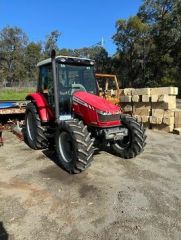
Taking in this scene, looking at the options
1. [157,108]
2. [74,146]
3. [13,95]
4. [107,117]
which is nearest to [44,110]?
[107,117]

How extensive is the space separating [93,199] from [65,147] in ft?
6.23

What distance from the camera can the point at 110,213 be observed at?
4840 millimetres

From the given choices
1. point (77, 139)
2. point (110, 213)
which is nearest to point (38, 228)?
point (110, 213)

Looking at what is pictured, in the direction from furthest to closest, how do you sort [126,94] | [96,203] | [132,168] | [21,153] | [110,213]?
[126,94] → [21,153] → [132,168] → [96,203] → [110,213]

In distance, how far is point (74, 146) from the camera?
6312 millimetres

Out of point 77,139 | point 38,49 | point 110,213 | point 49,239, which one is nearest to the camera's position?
point 49,239

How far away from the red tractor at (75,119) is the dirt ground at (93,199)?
1.33 ft

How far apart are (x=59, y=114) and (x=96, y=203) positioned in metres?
2.89

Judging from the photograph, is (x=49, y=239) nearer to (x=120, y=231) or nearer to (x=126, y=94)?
(x=120, y=231)

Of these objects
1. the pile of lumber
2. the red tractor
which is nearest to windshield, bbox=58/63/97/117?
the red tractor

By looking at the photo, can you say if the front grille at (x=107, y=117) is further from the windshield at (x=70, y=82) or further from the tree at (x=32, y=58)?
the tree at (x=32, y=58)

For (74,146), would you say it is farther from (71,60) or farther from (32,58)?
(32,58)

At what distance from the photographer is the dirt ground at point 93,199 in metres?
4.34

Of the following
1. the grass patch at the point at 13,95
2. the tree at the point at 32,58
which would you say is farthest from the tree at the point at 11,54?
the grass patch at the point at 13,95
